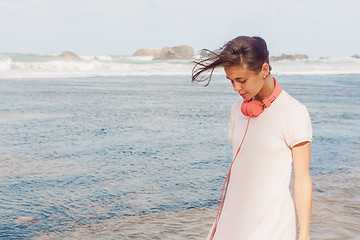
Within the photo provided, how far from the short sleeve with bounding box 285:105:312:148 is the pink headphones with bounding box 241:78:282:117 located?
5.0 inches

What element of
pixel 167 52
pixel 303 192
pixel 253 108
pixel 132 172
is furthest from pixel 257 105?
pixel 167 52

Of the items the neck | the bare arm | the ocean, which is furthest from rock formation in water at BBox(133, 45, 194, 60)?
the bare arm

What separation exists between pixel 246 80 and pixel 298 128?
0.33 m

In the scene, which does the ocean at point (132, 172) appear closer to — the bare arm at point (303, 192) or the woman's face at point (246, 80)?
the bare arm at point (303, 192)

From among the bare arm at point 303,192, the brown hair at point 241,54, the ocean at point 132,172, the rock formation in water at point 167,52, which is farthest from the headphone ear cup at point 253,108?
the rock formation in water at point 167,52

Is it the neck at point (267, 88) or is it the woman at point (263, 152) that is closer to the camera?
the woman at point (263, 152)

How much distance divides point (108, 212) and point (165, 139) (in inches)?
137

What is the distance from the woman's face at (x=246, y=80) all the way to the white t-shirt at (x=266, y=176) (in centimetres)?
11

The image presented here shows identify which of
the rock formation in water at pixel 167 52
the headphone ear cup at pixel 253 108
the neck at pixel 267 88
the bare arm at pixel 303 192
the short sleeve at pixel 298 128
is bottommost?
the bare arm at pixel 303 192

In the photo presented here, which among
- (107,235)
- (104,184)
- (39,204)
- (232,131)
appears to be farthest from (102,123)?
(232,131)

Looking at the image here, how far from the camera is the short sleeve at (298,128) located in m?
2.00

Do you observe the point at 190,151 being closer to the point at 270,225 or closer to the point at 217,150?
the point at 217,150

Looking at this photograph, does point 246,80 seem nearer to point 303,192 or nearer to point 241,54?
point 241,54

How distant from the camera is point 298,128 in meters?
2.01
